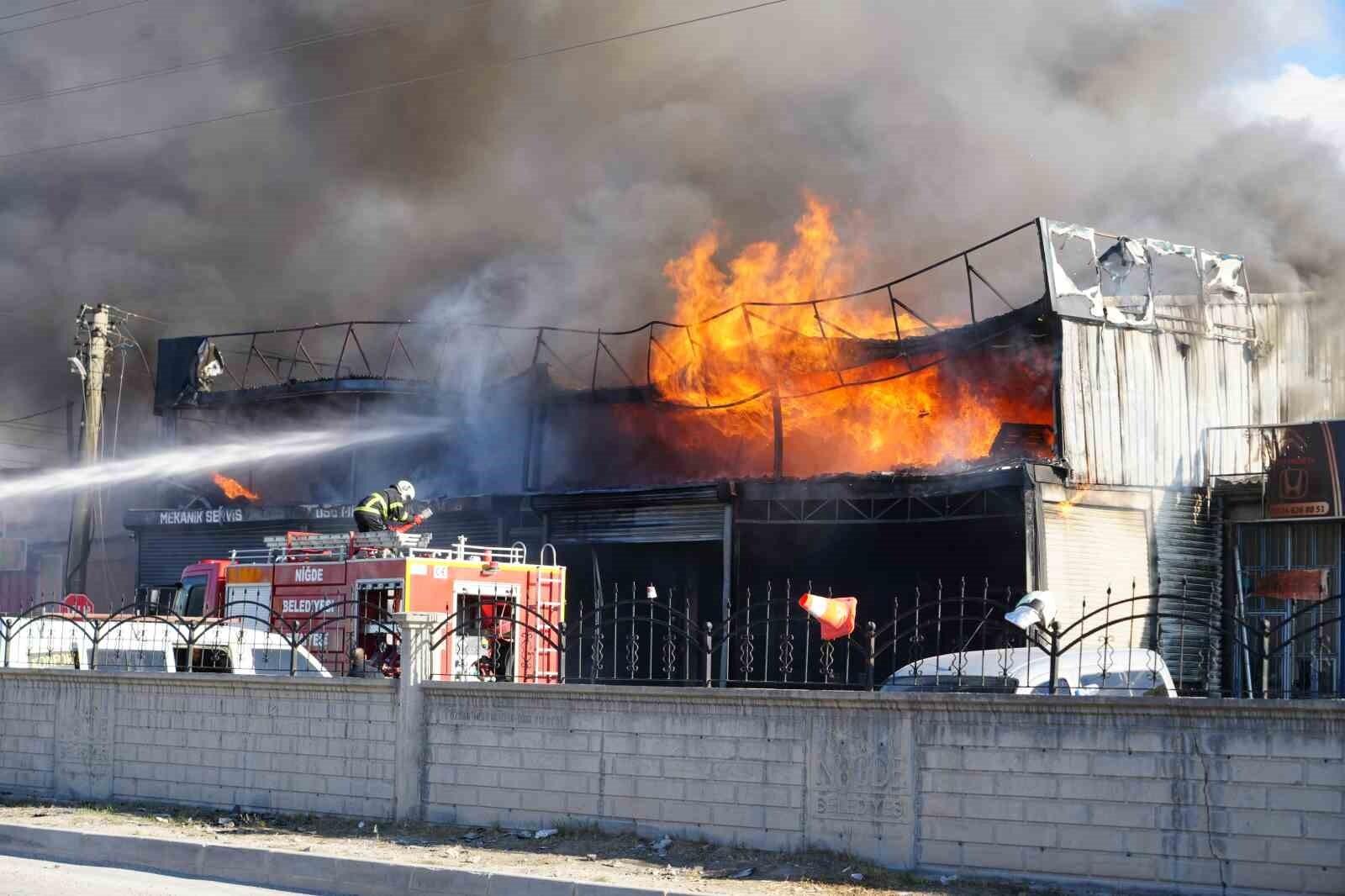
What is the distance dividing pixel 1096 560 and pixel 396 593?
11.0m

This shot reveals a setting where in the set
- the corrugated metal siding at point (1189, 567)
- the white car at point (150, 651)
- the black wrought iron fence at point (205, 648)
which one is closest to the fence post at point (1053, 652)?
the black wrought iron fence at point (205, 648)

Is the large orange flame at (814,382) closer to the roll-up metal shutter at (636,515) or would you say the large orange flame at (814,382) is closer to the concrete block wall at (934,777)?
the roll-up metal shutter at (636,515)

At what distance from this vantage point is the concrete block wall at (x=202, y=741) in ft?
38.4

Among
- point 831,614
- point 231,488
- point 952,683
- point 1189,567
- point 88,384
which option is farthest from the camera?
point 231,488

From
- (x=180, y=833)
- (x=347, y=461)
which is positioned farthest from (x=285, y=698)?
(x=347, y=461)

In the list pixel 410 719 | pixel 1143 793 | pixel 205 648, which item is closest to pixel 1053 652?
pixel 1143 793

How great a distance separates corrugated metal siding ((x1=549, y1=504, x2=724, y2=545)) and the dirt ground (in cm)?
1192

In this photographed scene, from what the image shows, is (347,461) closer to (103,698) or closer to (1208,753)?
(103,698)

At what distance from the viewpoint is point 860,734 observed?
9461mm

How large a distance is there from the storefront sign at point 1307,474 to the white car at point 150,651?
49.6ft

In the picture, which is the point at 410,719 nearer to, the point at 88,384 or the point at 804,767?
the point at 804,767

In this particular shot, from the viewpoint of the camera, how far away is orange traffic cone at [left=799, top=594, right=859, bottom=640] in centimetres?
1085

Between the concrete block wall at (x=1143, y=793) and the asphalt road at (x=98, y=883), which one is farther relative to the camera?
the asphalt road at (x=98, y=883)

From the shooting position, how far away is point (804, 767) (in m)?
9.66
